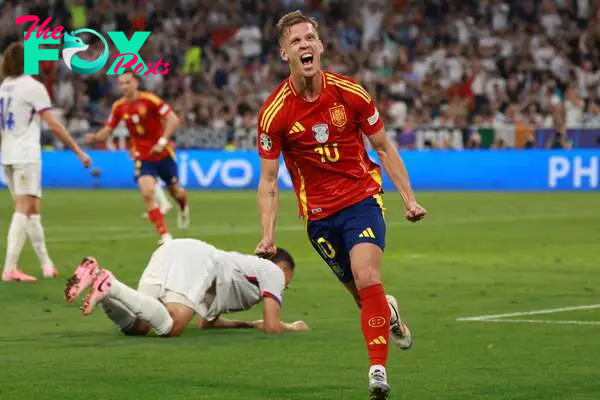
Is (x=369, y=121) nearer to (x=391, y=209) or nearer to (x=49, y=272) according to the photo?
(x=49, y=272)

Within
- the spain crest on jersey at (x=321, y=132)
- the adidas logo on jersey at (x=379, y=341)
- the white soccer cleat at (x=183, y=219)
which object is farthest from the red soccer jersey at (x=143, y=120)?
the adidas logo on jersey at (x=379, y=341)

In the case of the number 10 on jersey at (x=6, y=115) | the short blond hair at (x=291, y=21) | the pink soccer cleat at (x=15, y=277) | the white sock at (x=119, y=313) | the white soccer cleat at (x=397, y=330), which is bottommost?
the pink soccer cleat at (x=15, y=277)

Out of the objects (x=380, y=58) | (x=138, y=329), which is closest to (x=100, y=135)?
(x=138, y=329)

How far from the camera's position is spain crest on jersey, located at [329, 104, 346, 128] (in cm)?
895

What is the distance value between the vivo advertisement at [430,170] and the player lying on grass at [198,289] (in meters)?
23.0

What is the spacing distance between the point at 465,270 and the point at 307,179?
7.88 m

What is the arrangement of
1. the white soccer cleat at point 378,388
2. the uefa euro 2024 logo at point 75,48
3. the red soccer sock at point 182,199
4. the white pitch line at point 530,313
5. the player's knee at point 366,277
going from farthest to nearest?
the uefa euro 2024 logo at point 75,48
the red soccer sock at point 182,199
the white pitch line at point 530,313
the player's knee at point 366,277
the white soccer cleat at point 378,388

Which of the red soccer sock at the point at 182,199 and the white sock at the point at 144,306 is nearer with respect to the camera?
the white sock at the point at 144,306

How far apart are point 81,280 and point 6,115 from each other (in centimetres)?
575

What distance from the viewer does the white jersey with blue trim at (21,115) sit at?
50.6 ft

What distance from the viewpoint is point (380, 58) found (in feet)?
131

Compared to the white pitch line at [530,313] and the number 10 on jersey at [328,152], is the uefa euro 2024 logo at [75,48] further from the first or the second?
the number 10 on jersey at [328,152]

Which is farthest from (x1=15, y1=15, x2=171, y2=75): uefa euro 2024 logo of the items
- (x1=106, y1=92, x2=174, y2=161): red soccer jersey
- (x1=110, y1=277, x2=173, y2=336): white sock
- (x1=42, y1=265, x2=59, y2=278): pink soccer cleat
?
Answer: (x1=110, y1=277, x2=173, y2=336): white sock

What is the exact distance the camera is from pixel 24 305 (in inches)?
528
